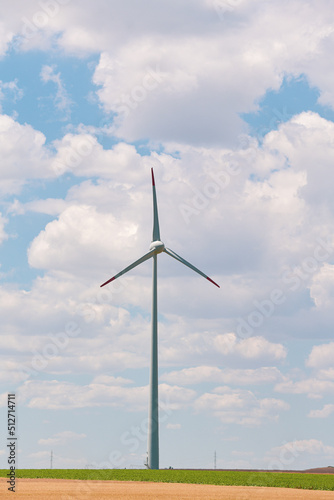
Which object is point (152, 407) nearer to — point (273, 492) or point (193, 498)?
point (273, 492)

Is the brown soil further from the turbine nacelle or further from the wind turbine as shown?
the turbine nacelle

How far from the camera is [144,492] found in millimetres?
81188

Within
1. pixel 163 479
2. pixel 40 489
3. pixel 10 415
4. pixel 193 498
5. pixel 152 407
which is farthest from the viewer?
pixel 152 407

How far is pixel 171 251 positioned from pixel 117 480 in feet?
138

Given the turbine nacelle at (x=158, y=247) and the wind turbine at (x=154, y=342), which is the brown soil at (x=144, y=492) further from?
the turbine nacelle at (x=158, y=247)

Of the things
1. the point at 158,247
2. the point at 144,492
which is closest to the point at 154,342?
the point at 158,247

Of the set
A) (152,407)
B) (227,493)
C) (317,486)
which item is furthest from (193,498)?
(152,407)

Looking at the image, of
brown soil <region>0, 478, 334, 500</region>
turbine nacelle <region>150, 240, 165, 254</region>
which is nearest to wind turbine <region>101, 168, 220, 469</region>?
turbine nacelle <region>150, 240, 165, 254</region>

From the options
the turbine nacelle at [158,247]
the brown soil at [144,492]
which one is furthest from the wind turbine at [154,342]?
the brown soil at [144,492]

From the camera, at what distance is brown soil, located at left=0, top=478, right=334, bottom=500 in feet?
244

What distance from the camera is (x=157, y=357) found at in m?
129

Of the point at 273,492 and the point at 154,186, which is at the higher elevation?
the point at 154,186

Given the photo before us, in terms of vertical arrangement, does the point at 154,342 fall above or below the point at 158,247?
below

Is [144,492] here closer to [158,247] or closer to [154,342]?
[154,342]
